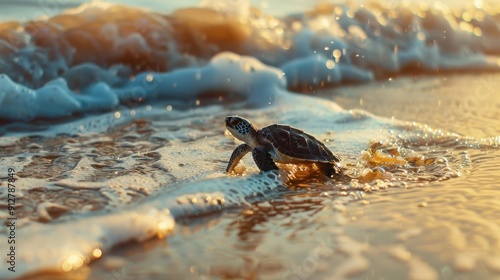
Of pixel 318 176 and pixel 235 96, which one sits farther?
pixel 235 96

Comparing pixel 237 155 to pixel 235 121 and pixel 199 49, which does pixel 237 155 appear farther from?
pixel 199 49

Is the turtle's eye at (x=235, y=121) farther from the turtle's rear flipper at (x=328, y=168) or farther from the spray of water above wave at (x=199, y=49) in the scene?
the spray of water above wave at (x=199, y=49)

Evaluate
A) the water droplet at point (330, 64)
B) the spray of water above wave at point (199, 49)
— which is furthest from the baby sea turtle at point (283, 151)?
the water droplet at point (330, 64)

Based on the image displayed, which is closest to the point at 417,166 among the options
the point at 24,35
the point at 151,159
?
the point at 151,159

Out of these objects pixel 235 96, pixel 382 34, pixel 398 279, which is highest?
pixel 382 34

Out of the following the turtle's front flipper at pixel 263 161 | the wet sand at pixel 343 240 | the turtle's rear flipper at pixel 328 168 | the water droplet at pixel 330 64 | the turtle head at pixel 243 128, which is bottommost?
the wet sand at pixel 343 240

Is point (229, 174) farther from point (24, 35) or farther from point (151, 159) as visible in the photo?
point (24, 35)

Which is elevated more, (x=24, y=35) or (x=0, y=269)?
(x=24, y=35)

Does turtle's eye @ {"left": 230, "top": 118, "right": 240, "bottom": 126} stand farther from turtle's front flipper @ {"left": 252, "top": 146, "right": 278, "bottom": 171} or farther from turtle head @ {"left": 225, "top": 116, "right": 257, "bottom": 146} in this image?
turtle's front flipper @ {"left": 252, "top": 146, "right": 278, "bottom": 171}
